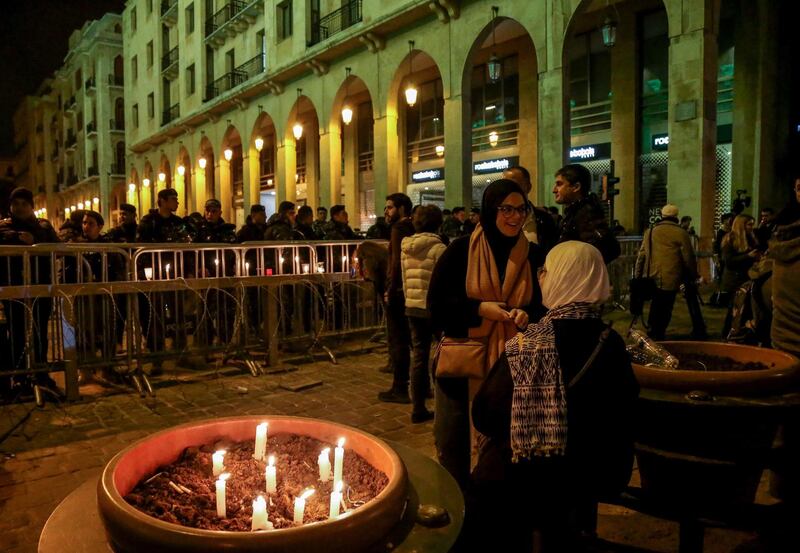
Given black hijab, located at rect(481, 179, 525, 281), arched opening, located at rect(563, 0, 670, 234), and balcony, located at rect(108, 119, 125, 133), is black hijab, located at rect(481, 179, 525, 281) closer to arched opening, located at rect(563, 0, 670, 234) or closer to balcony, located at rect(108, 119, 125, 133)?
arched opening, located at rect(563, 0, 670, 234)

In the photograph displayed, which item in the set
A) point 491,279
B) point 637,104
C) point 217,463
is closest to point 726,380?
point 491,279

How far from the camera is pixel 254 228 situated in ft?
35.5

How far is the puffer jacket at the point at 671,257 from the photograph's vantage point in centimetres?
817

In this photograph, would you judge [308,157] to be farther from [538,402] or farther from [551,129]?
[538,402]

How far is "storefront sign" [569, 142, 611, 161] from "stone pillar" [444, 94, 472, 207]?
4.45 meters

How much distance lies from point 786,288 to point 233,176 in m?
38.8

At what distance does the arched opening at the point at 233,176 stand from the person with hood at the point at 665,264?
26.2 metres

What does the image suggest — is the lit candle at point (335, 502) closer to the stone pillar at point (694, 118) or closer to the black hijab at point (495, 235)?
the black hijab at point (495, 235)

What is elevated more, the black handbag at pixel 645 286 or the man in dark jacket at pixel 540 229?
the man in dark jacket at pixel 540 229

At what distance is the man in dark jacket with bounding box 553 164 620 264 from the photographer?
4.56 metres

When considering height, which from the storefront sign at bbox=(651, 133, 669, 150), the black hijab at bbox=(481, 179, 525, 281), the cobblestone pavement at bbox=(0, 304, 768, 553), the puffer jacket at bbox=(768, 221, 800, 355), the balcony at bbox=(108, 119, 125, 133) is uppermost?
the balcony at bbox=(108, 119, 125, 133)

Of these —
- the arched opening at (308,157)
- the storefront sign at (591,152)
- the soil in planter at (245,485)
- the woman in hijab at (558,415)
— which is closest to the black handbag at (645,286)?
the woman in hijab at (558,415)

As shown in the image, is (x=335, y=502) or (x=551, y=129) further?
(x=551, y=129)

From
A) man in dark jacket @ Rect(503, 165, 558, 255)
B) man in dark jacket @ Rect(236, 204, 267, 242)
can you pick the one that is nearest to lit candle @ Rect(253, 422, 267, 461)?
man in dark jacket @ Rect(503, 165, 558, 255)
